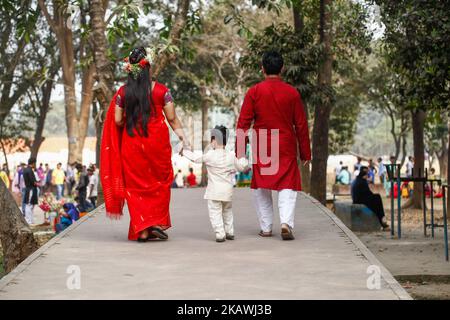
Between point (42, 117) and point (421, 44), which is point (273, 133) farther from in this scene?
point (42, 117)

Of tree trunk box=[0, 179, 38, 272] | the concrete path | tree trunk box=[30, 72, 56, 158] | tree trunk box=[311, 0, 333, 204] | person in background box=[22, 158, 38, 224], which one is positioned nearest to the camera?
the concrete path

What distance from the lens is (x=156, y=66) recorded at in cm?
1897

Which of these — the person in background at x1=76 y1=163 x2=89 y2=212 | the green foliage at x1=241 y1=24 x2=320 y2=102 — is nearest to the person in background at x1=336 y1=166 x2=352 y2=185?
the person in background at x1=76 y1=163 x2=89 y2=212

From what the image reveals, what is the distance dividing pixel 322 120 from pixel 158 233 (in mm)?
12987

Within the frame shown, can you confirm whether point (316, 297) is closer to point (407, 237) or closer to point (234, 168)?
point (234, 168)

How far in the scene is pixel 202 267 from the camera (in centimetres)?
778

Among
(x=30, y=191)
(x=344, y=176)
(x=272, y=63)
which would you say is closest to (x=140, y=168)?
(x=272, y=63)

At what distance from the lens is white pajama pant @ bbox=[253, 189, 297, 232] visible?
32.1 ft

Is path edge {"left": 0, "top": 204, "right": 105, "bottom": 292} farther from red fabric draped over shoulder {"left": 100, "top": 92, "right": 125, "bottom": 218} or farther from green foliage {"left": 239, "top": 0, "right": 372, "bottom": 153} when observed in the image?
green foliage {"left": 239, "top": 0, "right": 372, "bottom": 153}

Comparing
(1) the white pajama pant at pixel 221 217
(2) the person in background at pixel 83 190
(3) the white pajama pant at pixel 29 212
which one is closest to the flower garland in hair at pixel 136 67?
(1) the white pajama pant at pixel 221 217

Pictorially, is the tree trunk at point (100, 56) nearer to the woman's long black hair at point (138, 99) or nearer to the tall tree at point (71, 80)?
the woman's long black hair at point (138, 99)

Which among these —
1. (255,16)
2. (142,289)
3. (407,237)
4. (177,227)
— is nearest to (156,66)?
(407,237)

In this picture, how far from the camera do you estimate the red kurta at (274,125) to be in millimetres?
9992

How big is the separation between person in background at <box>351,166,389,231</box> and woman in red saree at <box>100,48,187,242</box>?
35.4 ft
